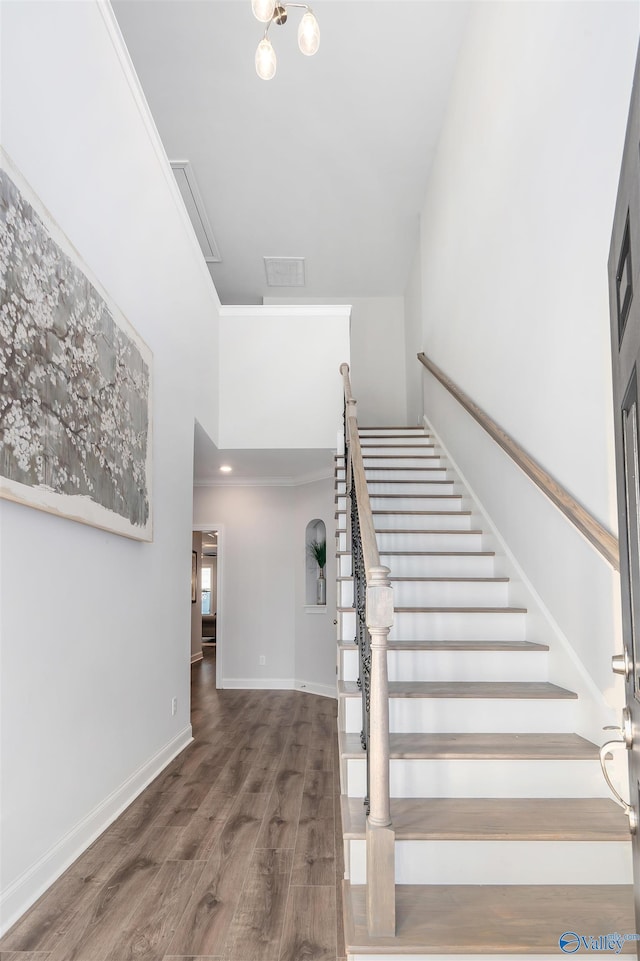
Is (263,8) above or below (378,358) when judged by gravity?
below

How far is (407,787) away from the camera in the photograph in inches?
97.3

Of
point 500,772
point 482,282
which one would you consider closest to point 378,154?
point 482,282

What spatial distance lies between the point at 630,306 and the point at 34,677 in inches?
86.2

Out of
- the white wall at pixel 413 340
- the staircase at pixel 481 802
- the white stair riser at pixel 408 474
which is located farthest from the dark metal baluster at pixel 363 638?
the white wall at pixel 413 340

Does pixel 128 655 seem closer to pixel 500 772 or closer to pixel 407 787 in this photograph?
pixel 407 787

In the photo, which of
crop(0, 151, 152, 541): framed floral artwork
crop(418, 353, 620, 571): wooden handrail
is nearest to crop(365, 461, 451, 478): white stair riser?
crop(418, 353, 620, 571): wooden handrail

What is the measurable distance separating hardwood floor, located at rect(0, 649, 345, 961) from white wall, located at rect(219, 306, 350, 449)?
3047 millimetres

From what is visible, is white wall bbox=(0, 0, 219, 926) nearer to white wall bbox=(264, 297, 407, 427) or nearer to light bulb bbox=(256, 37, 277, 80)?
light bulb bbox=(256, 37, 277, 80)

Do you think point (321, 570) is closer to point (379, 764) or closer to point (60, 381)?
point (60, 381)

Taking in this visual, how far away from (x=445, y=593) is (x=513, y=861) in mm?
1591

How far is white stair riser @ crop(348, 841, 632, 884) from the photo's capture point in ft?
7.04

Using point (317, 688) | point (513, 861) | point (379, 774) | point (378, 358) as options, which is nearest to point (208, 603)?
point (378, 358)

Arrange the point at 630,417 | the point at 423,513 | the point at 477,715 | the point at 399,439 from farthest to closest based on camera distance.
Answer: the point at 399,439
the point at 423,513
the point at 477,715
the point at 630,417

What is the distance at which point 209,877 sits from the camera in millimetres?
2572
